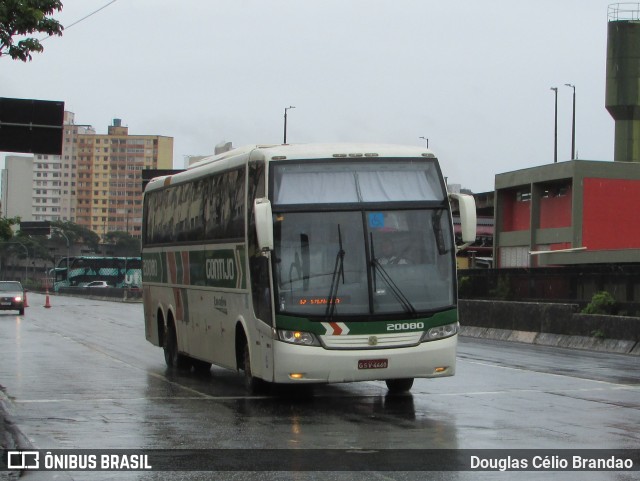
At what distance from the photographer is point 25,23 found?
18.6 metres

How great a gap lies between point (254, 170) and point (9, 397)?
4.57 metres

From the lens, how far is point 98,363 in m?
Answer: 22.7

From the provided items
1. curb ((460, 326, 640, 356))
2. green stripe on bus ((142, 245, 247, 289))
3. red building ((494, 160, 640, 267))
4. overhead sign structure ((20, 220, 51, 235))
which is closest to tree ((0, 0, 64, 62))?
green stripe on bus ((142, 245, 247, 289))

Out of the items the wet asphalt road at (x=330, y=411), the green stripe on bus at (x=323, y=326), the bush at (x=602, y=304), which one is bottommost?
the wet asphalt road at (x=330, y=411)

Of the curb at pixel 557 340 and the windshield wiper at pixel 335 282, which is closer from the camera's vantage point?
the windshield wiper at pixel 335 282

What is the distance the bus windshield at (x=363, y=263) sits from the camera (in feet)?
48.3

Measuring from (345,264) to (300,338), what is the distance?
1098 millimetres

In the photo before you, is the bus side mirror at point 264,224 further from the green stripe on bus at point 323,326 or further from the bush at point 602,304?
the bush at point 602,304

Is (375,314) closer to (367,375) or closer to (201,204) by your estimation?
(367,375)

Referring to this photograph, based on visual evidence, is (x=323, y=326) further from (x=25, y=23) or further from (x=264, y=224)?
(x=25, y=23)

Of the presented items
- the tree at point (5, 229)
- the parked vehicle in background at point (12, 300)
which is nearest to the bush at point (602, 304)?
the tree at point (5, 229)

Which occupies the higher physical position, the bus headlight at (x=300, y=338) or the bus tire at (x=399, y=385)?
the bus headlight at (x=300, y=338)

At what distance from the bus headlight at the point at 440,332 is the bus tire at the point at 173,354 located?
759 cm

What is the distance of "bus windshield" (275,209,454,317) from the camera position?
14.7 m
